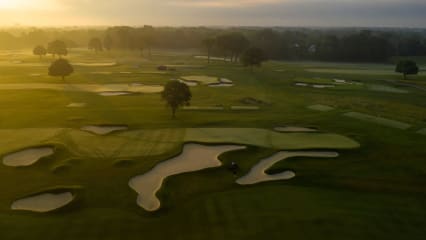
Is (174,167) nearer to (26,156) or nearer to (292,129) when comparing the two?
(26,156)

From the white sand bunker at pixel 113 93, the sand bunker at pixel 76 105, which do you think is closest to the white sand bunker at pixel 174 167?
the sand bunker at pixel 76 105

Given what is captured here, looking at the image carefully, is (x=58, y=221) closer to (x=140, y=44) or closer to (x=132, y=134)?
(x=132, y=134)

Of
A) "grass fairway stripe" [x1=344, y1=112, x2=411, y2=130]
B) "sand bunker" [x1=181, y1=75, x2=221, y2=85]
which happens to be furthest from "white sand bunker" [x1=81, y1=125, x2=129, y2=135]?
"sand bunker" [x1=181, y1=75, x2=221, y2=85]

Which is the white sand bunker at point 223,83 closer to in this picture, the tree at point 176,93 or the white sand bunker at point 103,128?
the tree at point 176,93

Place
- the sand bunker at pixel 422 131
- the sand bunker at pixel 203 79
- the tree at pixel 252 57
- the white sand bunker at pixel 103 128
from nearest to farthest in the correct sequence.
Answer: the white sand bunker at pixel 103 128
the sand bunker at pixel 422 131
the sand bunker at pixel 203 79
the tree at pixel 252 57

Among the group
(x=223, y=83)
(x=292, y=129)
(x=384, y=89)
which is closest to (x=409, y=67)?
(x=384, y=89)
